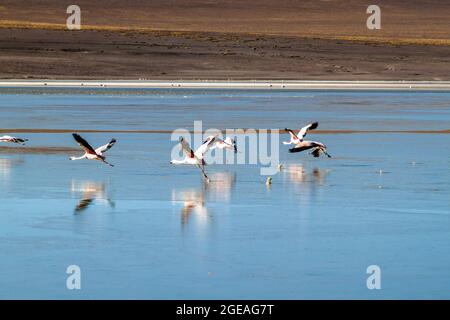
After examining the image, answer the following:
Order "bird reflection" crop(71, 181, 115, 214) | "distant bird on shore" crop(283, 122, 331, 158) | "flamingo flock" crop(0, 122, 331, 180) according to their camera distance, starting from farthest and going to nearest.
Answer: "distant bird on shore" crop(283, 122, 331, 158), "flamingo flock" crop(0, 122, 331, 180), "bird reflection" crop(71, 181, 115, 214)

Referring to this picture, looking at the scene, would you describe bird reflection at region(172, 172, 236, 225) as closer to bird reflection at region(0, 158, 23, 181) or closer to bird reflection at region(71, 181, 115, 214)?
bird reflection at region(71, 181, 115, 214)

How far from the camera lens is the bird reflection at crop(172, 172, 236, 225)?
16.1 metres

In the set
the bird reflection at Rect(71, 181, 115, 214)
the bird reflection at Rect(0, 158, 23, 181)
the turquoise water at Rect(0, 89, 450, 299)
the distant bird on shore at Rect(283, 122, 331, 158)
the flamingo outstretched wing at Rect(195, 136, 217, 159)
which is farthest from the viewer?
the distant bird on shore at Rect(283, 122, 331, 158)

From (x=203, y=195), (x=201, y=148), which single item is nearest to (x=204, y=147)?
(x=201, y=148)

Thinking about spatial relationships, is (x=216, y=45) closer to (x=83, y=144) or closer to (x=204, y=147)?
(x=83, y=144)

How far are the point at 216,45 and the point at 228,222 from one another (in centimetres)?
A: 6330

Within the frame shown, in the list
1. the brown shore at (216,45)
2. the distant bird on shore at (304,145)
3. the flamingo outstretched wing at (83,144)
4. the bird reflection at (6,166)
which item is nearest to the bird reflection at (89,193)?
the flamingo outstretched wing at (83,144)

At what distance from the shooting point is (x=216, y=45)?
78250mm

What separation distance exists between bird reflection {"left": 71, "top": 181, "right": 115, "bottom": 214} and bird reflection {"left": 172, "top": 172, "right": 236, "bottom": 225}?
0.93 m

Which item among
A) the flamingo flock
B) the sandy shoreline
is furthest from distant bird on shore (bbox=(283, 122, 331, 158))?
the sandy shoreline

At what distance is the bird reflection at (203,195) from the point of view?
16094 millimetres

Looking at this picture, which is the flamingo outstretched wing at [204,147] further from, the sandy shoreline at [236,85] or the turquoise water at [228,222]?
the sandy shoreline at [236,85]

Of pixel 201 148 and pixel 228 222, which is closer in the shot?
pixel 228 222

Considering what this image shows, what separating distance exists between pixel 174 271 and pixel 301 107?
2681cm
